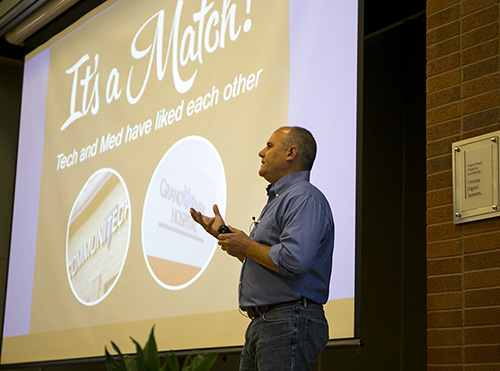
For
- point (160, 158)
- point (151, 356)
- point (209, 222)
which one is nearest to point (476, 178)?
point (209, 222)

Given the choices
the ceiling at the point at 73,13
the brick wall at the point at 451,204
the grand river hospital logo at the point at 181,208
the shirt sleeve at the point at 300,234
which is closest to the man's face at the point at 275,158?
the shirt sleeve at the point at 300,234

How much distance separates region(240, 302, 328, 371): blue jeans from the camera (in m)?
2.28

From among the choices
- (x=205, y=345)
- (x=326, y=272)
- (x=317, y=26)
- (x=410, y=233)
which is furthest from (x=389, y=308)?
(x=326, y=272)

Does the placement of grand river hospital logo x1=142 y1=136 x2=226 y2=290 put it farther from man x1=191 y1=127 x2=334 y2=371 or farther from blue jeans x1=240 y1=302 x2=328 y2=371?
→ blue jeans x1=240 y1=302 x2=328 y2=371

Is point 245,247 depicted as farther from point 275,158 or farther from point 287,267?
point 275,158

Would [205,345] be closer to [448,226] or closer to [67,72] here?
[448,226]

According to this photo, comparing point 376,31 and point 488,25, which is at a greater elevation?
point 376,31

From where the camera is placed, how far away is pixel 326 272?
2426mm

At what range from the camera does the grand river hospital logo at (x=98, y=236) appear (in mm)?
4445

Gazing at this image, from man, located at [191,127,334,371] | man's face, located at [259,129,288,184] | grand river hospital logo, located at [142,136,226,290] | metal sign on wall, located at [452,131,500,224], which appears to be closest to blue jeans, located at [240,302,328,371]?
man, located at [191,127,334,371]

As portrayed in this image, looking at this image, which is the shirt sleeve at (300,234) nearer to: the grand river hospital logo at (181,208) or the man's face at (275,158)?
the man's face at (275,158)

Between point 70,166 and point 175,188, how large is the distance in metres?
1.27

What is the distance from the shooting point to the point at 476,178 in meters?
2.53

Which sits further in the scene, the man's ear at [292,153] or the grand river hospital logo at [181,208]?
the grand river hospital logo at [181,208]
